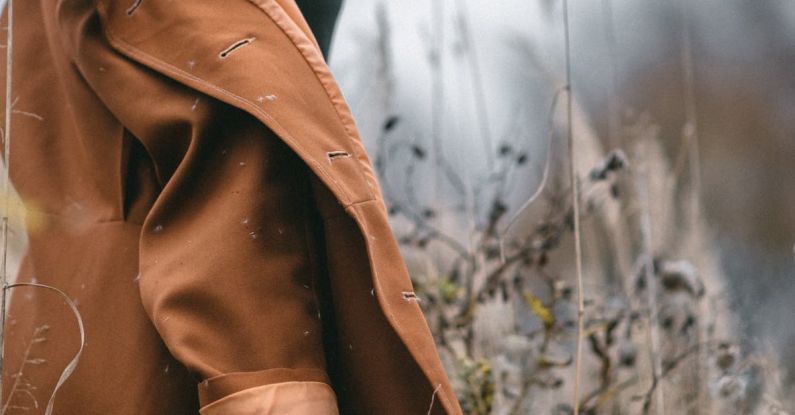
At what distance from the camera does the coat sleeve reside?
70cm

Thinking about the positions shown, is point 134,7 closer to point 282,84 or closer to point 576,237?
point 282,84

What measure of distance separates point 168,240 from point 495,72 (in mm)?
1640

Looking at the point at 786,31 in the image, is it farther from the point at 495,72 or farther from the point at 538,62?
the point at 538,62

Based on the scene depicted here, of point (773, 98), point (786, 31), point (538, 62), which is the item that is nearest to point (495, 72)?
→ point (538, 62)

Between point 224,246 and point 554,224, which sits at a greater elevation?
point 224,246

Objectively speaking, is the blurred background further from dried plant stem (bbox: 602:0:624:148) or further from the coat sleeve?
A: the coat sleeve

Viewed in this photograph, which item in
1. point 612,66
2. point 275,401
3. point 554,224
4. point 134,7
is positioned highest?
point 134,7

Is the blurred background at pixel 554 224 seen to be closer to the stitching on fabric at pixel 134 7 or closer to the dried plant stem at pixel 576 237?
the dried plant stem at pixel 576 237

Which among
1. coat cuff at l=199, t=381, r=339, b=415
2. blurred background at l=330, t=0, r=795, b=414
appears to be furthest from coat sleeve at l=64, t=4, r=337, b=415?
blurred background at l=330, t=0, r=795, b=414

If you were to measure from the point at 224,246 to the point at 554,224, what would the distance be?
2.70ft

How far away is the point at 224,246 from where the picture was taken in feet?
2.38

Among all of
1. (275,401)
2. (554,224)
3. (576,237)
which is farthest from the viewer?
(554,224)

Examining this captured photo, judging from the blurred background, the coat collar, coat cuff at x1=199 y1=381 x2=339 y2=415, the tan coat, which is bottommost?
the blurred background

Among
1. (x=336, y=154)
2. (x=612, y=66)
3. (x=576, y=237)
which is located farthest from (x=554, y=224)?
(x=336, y=154)
